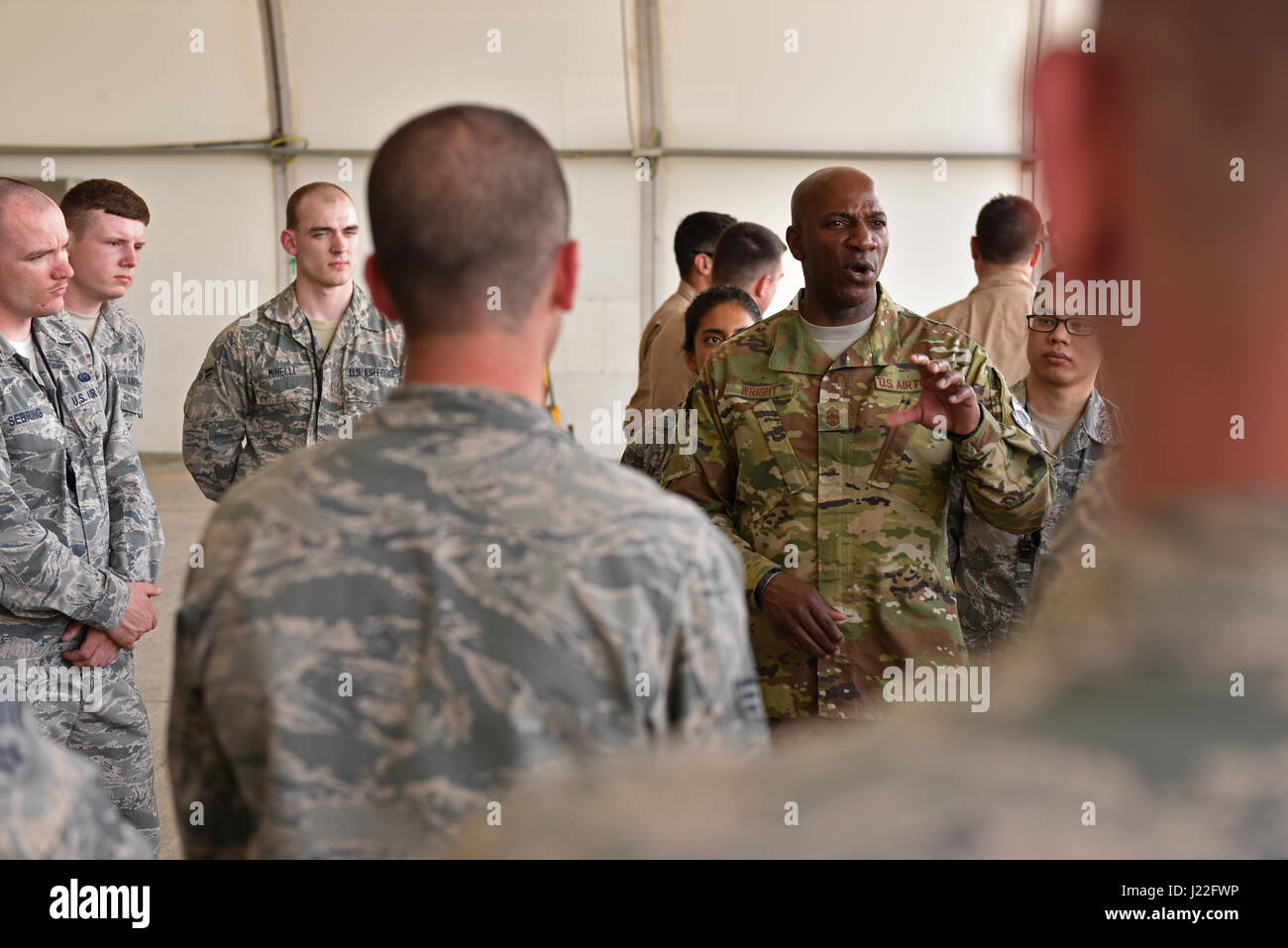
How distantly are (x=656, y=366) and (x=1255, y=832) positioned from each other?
3.86m

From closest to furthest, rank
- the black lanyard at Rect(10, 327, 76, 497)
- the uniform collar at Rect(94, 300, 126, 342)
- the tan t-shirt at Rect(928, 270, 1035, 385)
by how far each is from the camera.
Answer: the black lanyard at Rect(10, 327, 76, 497) < the tan t-shirt at Rect(928, 270, 1035, 385) < the uniform collar at Rect(94, 300, 126, 342)

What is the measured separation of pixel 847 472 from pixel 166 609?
471cm

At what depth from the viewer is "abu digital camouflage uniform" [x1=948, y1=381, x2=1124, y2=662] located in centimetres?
322

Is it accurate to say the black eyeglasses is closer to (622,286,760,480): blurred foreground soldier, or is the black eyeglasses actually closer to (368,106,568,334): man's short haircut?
(622,286,760,480): blurred foreground soldier

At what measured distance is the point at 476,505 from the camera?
3.79ft

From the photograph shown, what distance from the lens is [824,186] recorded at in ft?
9.72

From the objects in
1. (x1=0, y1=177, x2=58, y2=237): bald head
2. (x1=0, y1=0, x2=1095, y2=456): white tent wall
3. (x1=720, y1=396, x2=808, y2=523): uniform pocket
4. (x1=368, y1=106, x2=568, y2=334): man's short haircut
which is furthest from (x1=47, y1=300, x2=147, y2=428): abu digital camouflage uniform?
(x1=0, y1=0, x2=1095, y2=456): white tent wall

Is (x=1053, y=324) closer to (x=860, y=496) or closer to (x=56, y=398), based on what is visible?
(x=860, y=496)

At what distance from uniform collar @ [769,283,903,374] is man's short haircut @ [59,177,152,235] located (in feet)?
9.39

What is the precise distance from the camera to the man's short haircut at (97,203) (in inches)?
175

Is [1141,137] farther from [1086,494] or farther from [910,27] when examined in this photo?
[910,27]

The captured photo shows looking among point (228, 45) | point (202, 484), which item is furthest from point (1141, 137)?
point (228, 45)

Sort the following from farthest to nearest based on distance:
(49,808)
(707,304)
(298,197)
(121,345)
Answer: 1. (121,345)
2. (298,197)
3. (707,304)
4. (49,808)

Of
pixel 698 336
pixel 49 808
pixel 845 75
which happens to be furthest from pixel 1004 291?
pixel 845 75
